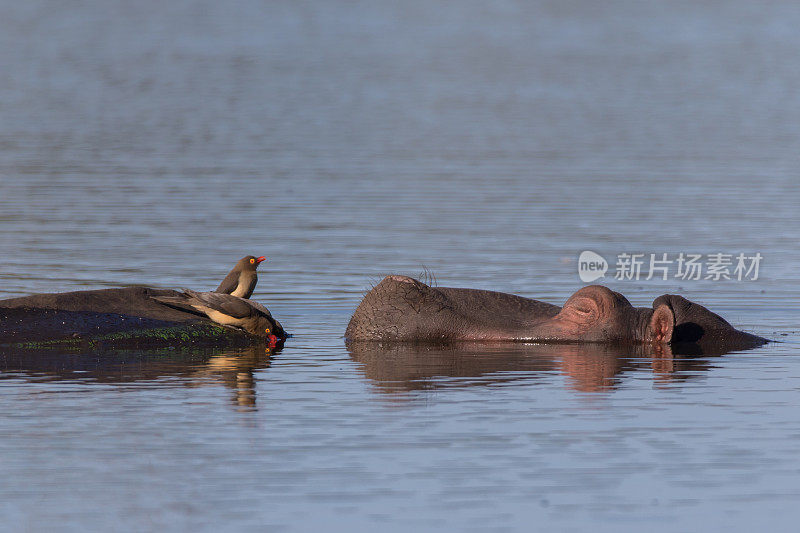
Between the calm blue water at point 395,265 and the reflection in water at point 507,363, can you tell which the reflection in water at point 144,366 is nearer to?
the calm blue water at point 395,265

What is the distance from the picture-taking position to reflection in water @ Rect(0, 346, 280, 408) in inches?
532

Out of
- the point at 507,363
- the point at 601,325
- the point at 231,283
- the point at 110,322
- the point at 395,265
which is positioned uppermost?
the point at 395,265

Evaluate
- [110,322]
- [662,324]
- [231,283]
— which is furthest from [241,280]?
[662,324]

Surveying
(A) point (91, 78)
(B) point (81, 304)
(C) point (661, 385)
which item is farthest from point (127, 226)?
(A) point (91, 78)

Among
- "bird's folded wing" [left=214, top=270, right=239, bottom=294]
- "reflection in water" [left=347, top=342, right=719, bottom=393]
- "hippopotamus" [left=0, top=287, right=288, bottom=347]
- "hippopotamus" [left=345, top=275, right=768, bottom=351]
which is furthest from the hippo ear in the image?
"bird's folded wing" [left=214, top=270, right=239, bottom=294]

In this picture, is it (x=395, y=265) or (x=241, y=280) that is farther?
(x=395, y=265)

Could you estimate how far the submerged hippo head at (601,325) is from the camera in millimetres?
15547

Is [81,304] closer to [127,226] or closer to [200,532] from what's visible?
[200,532]

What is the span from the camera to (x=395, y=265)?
21.5 meters

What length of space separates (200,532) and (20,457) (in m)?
2.15

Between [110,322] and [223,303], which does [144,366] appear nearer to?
[110,322]

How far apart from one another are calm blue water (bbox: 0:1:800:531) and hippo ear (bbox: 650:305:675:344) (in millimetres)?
589

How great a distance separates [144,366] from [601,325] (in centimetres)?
437

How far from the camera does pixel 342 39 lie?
7250 centimetres
